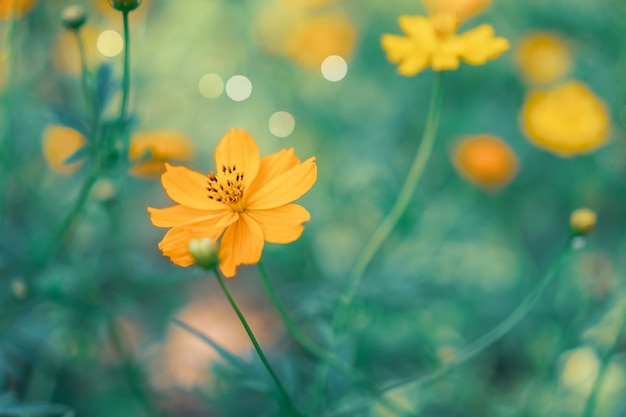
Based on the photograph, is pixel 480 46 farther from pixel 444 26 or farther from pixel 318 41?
pixel 318 41

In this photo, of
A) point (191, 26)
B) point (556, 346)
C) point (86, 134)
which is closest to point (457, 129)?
point (556, 346)

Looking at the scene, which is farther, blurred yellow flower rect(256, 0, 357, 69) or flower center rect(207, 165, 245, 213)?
blurred yellow flower rect(256, 0, 357, 69)

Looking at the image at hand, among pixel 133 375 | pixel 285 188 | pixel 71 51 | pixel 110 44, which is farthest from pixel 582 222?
pixel 71 51

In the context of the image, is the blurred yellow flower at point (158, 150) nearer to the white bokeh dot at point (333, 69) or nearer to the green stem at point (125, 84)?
the green stem at point (125, 84)

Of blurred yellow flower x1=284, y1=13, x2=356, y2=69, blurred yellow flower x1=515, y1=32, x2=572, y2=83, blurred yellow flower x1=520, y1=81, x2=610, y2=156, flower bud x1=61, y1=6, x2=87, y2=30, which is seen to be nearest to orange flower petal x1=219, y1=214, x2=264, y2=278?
flower bud x1=61, y1=6, x2=87, y2=30

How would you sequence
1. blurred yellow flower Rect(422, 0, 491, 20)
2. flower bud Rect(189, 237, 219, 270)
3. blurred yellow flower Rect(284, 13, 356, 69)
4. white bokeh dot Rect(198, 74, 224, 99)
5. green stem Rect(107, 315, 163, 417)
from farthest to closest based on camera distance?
blurred yellow flower Rect(284, 13, 356, 69) < blurred yellow flower Rect(422, 0, 491, 20) < white bokeh dot Rect(198, 74, 224, 99) < green stem Rect(107, 315, 163, 417) < flower bud Rect(189, 237, 219, 270)

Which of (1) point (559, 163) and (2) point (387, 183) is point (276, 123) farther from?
(1) point (559, 163)

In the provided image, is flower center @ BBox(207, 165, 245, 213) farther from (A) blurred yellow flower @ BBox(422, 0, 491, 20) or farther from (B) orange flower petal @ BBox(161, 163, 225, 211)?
(A) blurred yellow flower @ BBox(422, 0, 491, 20)
